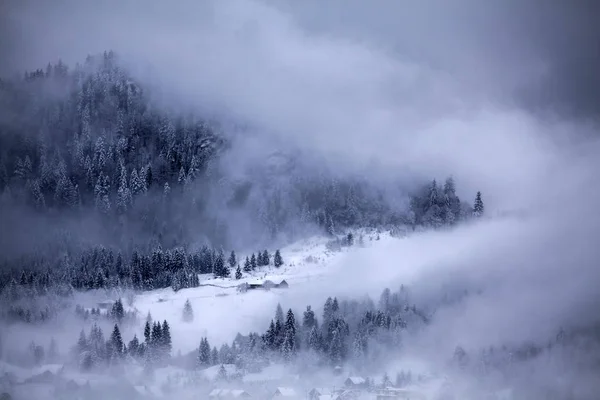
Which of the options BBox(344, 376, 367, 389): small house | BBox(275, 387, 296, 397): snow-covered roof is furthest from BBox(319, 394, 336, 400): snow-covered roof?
BBox(344, 376, 367, 389): small house

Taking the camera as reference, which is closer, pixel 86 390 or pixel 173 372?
pixel 86 390

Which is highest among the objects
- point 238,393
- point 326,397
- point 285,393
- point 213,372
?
point 213,372

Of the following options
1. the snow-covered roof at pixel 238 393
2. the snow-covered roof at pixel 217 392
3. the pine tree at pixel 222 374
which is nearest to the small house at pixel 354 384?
the snow-covered roof at pixel 238 393

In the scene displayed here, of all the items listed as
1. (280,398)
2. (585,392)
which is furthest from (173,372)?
(585,392)

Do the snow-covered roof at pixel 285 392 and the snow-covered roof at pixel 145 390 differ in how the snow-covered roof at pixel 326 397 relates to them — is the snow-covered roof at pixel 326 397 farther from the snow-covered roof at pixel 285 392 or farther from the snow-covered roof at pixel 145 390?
the snow-covered roof at pixel 145 390

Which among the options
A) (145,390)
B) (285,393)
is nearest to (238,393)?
(285,393)

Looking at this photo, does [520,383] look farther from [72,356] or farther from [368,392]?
[72,356]

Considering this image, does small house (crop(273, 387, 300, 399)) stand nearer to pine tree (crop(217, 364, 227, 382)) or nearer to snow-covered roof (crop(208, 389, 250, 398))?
snow-covered roof (crop(208, 389, 250, 398))

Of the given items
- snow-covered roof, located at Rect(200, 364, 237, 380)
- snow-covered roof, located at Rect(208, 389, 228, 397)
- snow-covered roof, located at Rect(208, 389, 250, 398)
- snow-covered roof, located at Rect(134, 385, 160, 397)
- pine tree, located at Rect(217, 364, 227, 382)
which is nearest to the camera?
snow-covered roof, located at Rect(134, 385, 160, 397)

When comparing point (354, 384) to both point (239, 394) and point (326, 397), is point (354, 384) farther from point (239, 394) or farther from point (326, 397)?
point (239, 394)
